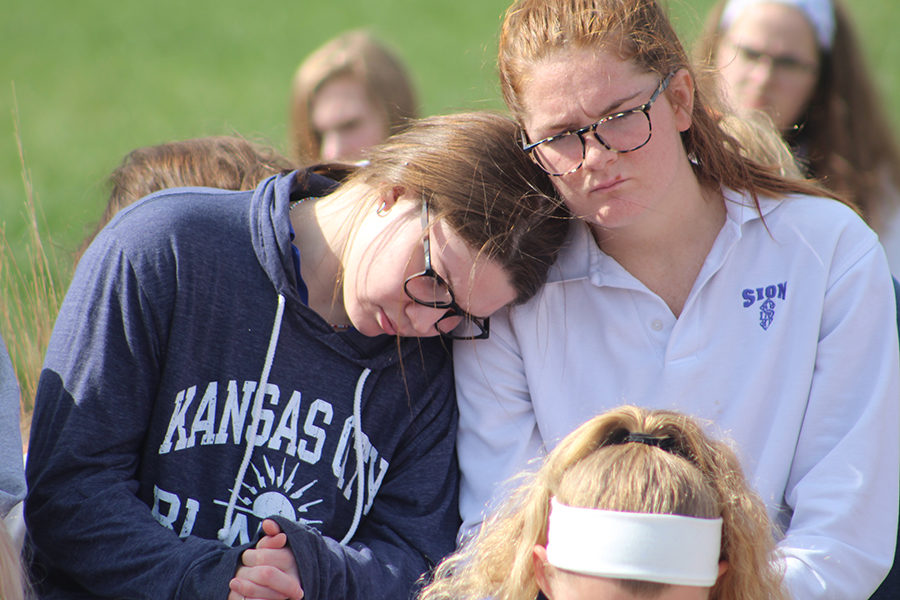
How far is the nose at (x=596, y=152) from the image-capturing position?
7.59ft

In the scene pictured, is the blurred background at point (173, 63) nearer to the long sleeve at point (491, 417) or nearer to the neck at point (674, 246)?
the long sleeve at point (491, 417)

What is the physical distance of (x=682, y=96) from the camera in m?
2.43

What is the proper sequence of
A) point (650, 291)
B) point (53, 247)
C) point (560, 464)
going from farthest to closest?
point (53, 247), point (650, 291), point (560, 464)

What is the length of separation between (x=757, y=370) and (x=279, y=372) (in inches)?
44.1

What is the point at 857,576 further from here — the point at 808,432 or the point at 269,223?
the point at 269,223

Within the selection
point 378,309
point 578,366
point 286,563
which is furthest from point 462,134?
point 286,563

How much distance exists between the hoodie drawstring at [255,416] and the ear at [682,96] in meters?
1.01

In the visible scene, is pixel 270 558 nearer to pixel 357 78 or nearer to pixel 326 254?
pixel 326 254

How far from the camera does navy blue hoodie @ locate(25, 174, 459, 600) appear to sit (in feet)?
7.45

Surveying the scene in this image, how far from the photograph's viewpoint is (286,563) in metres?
2.22

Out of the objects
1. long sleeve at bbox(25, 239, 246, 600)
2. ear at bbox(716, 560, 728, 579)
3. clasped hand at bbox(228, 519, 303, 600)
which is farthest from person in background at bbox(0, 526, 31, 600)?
ear at bbox(716, 560, 728, 579)

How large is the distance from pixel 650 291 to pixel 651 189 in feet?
0.93

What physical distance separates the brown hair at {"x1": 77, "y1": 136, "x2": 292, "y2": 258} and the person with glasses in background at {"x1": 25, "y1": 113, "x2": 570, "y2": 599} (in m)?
0.38

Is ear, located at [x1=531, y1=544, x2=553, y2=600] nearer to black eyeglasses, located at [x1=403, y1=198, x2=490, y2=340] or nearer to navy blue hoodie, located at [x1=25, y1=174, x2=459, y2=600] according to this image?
navy blue hoodie, located at [x1=25, y1=174, x2=459, y2=600]
